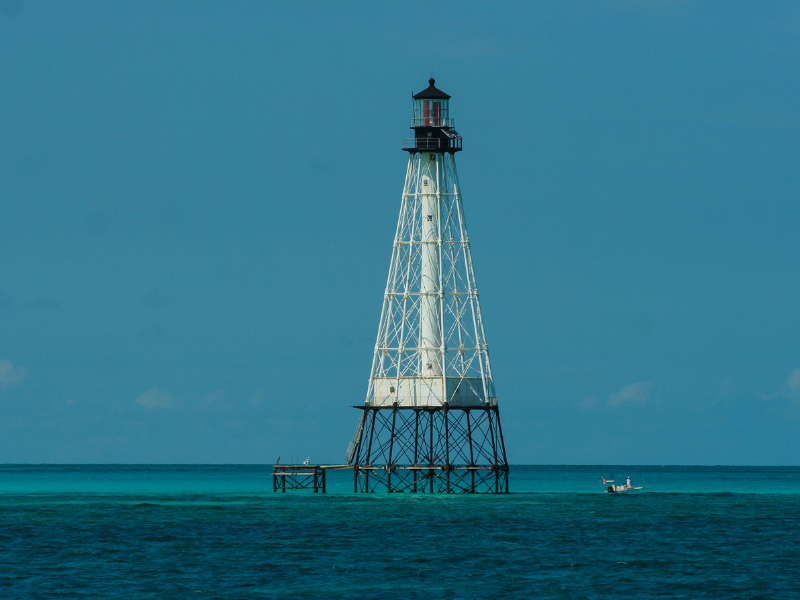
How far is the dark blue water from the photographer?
143ft

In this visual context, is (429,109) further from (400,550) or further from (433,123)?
(400,550)

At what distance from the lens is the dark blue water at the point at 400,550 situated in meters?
43.5

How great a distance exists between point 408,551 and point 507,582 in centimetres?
832

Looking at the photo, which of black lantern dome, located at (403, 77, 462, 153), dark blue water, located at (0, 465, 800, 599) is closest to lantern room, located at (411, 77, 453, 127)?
black lantern dome, located at (403, 77, 462, 153)

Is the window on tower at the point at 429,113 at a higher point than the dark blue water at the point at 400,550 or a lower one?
higher

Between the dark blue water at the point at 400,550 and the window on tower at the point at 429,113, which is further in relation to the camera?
the window on tower at the point at 429,113

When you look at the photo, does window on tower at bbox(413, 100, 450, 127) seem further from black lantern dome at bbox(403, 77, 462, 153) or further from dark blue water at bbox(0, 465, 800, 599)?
dark blue water at bbox(0, 465, 800, 599)

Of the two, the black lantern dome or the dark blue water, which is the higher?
the black lantern dome

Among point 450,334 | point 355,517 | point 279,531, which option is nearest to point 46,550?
point 279,531

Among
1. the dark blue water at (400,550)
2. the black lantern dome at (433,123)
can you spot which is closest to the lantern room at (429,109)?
the black lantern dome at (433,123)

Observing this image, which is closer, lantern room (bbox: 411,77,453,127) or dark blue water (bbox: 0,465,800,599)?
dark blue water (bbox: 0,465,800,599)

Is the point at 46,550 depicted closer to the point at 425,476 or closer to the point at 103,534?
the point at 103,534

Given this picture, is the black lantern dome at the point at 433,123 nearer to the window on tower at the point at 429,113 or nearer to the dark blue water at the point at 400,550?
the window on tower at the point at 429,113

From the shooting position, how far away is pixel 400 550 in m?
52.7
